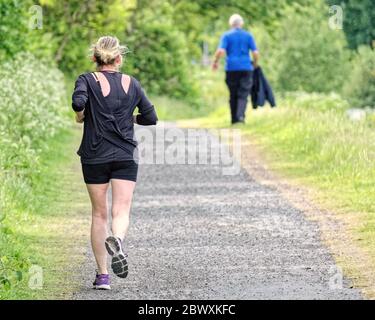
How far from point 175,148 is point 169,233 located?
313 inches

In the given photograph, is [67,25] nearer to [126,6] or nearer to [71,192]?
[126,6]

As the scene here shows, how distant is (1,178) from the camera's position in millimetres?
12766

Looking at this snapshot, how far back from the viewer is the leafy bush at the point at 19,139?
1039 cm

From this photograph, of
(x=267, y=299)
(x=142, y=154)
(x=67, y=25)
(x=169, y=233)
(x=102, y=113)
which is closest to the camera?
(x=267, y=299)

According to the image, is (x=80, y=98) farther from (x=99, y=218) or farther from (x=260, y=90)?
(x=260, y=90)

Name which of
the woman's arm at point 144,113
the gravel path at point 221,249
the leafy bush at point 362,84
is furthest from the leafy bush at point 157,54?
the woman's arm at point 144,113

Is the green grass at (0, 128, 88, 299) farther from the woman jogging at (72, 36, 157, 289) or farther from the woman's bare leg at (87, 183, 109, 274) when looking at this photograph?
the woman jogging at (72, 36, 157, 289)

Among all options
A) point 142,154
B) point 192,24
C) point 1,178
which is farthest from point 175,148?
point 192,24

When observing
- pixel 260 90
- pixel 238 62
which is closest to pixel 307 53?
pixel 260 90

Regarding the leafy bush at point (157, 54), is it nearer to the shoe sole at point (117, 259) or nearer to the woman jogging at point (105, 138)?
the woman jogging at point (105, 138)

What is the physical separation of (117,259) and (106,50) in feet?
4.70

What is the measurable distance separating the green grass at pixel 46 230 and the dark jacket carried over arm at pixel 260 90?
23.3ft

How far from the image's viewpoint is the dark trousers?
23.9 meters

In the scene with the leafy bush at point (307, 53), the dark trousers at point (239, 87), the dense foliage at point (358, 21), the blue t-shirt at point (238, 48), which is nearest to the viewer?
the blue t-shirt at point (238, 48)
